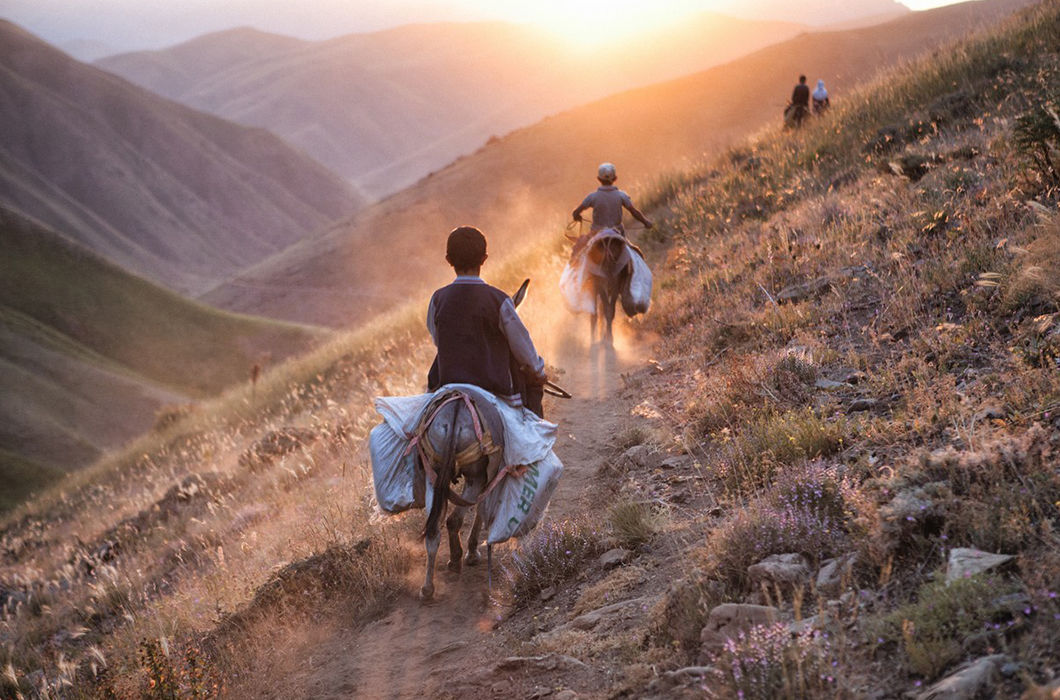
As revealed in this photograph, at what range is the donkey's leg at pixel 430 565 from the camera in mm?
4980

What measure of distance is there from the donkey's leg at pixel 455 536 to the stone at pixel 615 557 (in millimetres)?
1112

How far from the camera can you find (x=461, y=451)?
486 centimetres

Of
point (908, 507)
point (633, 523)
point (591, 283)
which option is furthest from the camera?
point (591, 283)

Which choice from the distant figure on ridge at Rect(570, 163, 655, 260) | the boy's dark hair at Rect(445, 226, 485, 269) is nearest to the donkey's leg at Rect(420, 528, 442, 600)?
the boy's dark hair at Rect(445, 226, 485, 269)

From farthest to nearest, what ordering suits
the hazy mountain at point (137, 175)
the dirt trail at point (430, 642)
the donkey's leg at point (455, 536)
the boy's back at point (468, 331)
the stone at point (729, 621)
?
the hazy mountain at point (137, 175) < the donkey's leg at point (455, 536) < the boy's back at point (468, 331) < the dirt trail at point (430, 642) < the stone at point (729, 621)

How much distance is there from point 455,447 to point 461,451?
7cm

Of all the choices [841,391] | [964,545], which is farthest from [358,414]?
[964,545]

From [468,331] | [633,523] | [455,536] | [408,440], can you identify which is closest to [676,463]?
[633,523]

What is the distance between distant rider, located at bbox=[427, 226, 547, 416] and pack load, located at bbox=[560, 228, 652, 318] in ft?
17.0

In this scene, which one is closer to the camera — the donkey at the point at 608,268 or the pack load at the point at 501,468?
the pack load at the point at 501,468

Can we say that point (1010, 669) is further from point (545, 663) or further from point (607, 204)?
point (607, 204)

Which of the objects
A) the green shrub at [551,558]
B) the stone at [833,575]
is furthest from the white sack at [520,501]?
the stone at [833,575]

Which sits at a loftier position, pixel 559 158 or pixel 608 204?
pixel 559 158

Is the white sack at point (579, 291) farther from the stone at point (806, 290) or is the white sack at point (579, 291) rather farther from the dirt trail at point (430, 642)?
the dirt trail at point (430, 642)
